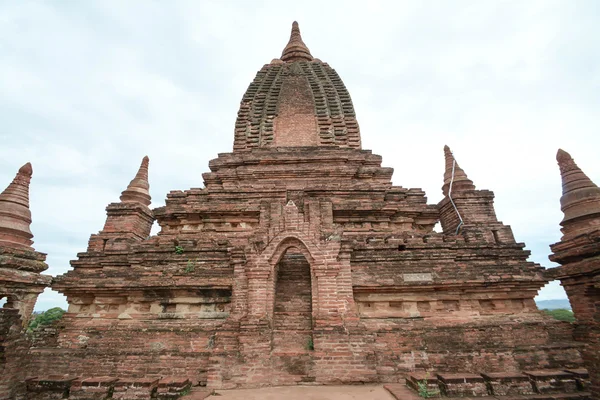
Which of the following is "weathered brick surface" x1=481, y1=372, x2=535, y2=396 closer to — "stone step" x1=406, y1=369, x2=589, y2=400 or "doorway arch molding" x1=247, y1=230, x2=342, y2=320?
"stone step" x1=406, y1=369, x2=589, y2=400

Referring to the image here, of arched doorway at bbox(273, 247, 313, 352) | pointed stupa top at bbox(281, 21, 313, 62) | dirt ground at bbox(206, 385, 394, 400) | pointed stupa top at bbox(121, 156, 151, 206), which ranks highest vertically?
pointed stupa top at bbox(281, 21, 313, 62)

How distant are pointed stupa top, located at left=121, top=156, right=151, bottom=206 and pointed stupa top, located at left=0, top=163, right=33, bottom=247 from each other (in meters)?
4.02

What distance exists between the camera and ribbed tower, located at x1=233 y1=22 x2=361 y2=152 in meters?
Answer: 17.5

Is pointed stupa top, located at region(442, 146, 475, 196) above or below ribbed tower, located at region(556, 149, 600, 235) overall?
above

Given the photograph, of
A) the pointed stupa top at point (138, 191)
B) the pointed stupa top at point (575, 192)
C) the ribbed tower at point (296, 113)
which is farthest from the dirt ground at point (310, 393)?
the ribbed tower at point (296, 113)

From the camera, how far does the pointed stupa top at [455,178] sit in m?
12.7

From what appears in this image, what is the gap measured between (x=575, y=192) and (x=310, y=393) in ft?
25.7

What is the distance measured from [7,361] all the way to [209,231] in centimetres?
646

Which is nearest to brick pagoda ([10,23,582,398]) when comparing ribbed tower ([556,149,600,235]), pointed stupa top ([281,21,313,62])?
ribbed tower ([556,149,600,235])

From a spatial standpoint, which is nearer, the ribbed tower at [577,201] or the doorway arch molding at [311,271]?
the ribbed tower at [577,201]

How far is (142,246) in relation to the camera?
10.4 meters

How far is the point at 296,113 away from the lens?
18469mm

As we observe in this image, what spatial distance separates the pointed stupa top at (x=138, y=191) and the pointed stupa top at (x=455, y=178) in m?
12.1

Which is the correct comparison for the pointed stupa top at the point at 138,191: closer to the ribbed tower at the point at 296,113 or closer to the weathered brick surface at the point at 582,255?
the ribbed tower at the point at 296,113
